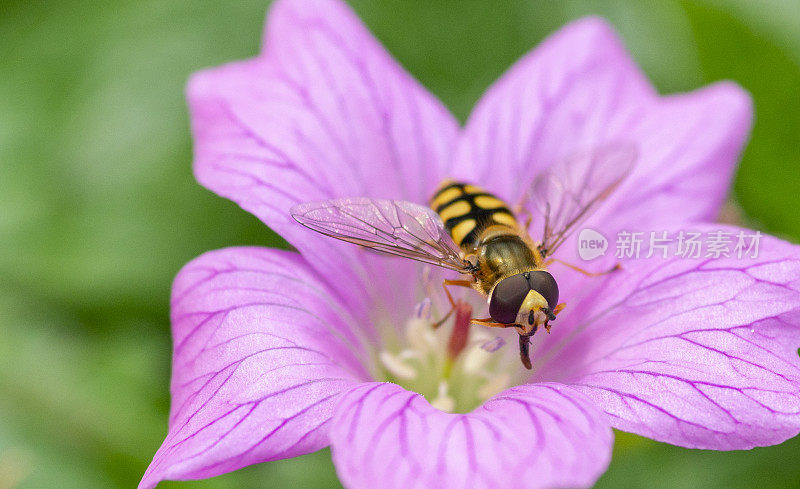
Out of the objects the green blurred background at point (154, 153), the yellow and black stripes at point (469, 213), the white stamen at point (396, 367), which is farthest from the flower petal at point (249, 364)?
the green blurred background at point (154, 153)

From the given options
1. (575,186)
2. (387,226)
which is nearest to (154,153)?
(387,226)

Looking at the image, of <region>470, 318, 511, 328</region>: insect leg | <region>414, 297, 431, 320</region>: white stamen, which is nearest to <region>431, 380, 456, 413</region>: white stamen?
<region>414, 297, 431, 320</region>: white stamen

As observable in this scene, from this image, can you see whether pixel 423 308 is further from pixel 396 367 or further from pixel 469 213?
pixel 469 213

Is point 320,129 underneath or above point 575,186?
above

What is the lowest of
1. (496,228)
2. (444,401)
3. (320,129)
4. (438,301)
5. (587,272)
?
(444,401)

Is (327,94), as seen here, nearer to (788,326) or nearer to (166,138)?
(166,138)

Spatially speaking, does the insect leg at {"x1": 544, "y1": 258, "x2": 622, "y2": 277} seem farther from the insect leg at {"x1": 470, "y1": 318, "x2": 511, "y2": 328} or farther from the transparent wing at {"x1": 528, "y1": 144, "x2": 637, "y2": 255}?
the insect leg at {"x1": 470, "y1": 318, "x2": 511, "y2": 328}

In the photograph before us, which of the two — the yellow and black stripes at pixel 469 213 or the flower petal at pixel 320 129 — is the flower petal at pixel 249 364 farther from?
the yellow and black stripes at pixel 469 213
